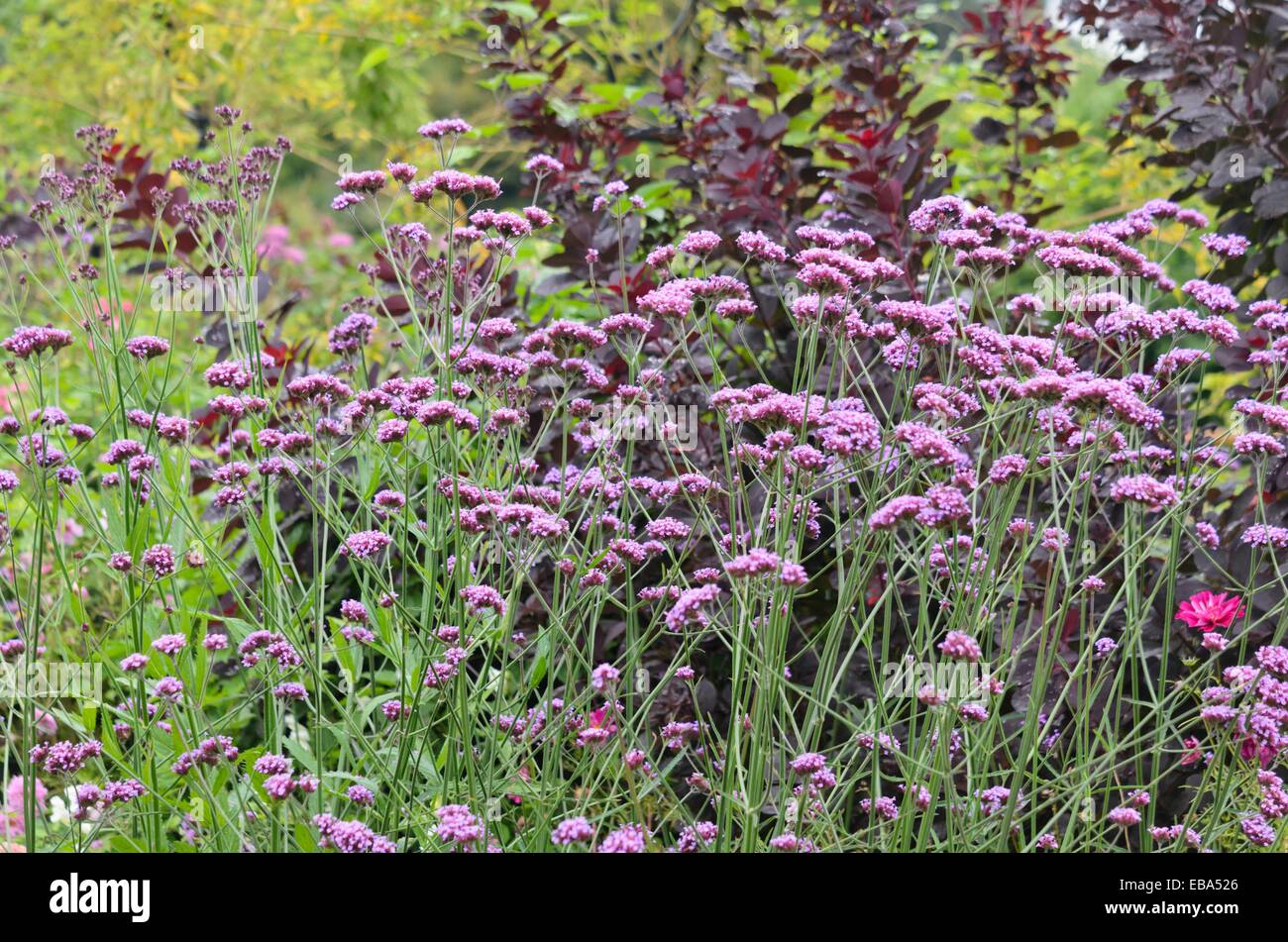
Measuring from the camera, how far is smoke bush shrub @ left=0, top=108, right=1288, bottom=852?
2215mm

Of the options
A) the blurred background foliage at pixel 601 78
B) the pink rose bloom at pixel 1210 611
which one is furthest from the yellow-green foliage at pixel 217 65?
the pink rose bloom at pixel 1210 611

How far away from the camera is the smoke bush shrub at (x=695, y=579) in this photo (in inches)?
87.2

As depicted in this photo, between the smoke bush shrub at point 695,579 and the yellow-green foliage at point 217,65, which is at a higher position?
the yellow-green foliage at point 217,65

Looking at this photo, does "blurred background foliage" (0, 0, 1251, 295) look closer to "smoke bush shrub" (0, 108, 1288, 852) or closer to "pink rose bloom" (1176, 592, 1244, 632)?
"smoke bush shrub" (0, 108, 1288, 852)

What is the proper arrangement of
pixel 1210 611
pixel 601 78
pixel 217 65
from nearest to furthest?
pixel 1210 611
pixel 601 78
pixel 217 65

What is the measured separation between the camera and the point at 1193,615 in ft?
9.30

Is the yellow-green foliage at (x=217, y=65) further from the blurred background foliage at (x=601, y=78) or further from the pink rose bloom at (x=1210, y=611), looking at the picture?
the pink rose bloom at (x=1210, y=611)

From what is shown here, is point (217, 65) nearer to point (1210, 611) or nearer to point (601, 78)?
point (601, 78)

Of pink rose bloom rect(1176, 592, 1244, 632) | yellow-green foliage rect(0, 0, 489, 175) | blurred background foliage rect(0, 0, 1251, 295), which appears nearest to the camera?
pink rose bloom rect(1176, 592, 1244, 632)

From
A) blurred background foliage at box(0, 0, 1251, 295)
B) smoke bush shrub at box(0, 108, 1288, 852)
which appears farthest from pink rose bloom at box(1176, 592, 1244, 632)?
blurred background foliage at box(0, 0, 1251, 295)

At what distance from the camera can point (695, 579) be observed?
2.91 meters

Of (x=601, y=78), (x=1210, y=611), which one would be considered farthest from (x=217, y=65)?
(x=1210, y=611)

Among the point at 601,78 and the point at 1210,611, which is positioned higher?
the point at 601,78
